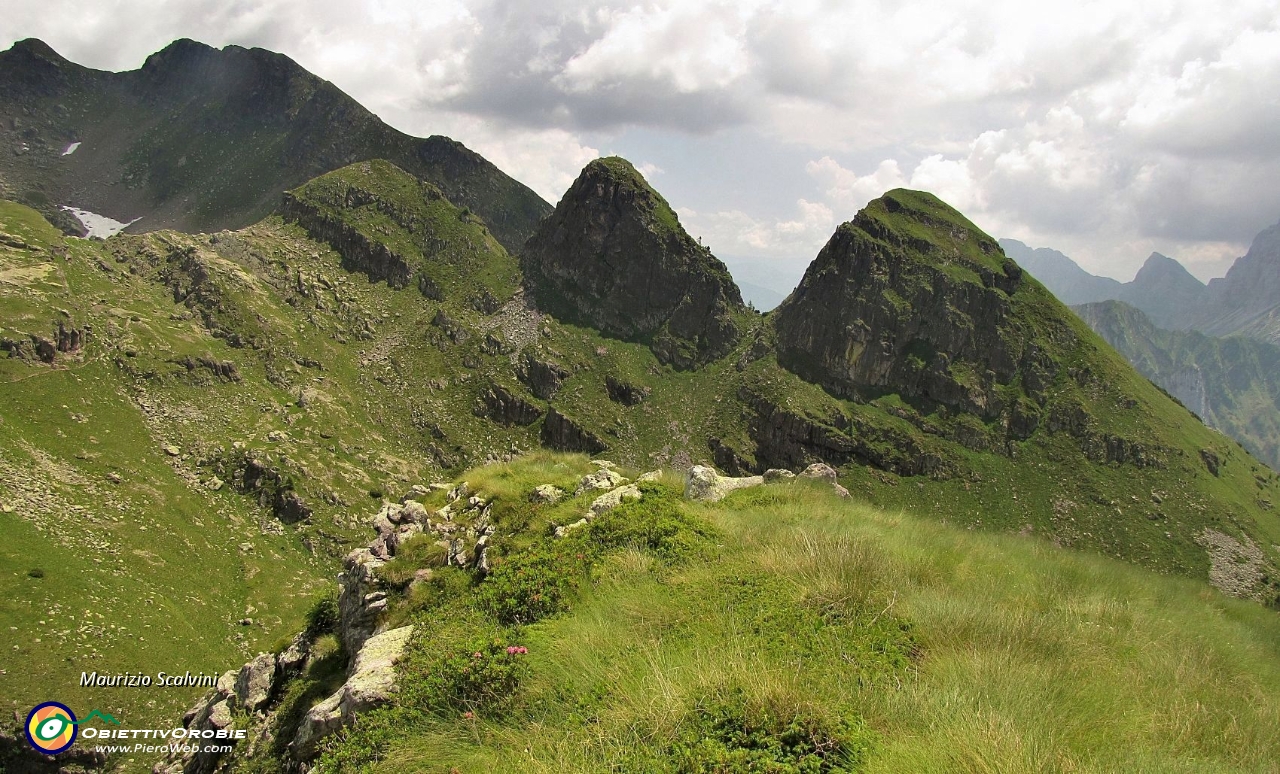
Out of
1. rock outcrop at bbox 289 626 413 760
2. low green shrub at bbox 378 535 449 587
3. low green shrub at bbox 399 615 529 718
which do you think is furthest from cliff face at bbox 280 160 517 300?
low green shrub at bbox 399 615 529 718

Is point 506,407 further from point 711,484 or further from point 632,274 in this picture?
point 711,484

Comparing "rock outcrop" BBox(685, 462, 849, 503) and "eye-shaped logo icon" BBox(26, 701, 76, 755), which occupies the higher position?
"rock outcrop" BBox(685, 462, 849, 503)

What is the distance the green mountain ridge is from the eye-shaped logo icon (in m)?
25.8

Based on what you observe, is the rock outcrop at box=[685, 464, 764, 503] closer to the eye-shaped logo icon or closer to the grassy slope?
the grassy slope

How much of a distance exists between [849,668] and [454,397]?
126 m

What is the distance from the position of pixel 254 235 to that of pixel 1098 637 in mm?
161146

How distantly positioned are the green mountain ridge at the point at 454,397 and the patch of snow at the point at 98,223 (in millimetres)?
99779

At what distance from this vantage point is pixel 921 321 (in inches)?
5379

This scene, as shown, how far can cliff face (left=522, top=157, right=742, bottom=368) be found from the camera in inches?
5974

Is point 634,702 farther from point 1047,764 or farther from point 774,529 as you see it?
point 774,529

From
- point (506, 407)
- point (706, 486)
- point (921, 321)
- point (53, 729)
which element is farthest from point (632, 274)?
point (53, 729)

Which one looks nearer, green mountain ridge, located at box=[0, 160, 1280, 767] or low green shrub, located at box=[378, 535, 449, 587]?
low green shrub, located at box=[378, 535, 449, 587]

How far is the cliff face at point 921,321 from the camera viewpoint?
13162 cm

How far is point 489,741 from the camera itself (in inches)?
227
